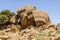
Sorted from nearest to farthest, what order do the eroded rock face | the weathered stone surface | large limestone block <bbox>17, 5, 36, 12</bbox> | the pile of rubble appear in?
the pile of rubble, the eroded rock face, large limestone block <bbox>17, 5, 36, 12</bbox>, the weathered stone surface

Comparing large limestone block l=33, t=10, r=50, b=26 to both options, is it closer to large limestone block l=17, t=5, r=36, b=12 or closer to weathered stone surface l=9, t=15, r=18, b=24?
large limestone block l=17, t=5, r=36, b=12

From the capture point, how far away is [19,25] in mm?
39906

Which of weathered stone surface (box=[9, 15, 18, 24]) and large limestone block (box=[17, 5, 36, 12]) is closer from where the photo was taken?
large limestone block (box=[17, 5, 36, 12])

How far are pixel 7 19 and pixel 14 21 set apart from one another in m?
1.98

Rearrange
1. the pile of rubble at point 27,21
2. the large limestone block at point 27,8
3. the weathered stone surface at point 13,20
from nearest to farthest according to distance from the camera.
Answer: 1. the pile of rubble at point 27,21
2. the large limestone block at point 27,8
3. the weathered stone surface at point 13,20

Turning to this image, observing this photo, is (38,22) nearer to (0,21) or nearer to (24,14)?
(24,14)

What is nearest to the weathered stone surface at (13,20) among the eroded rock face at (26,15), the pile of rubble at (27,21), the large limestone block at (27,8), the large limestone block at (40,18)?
the pile of rubble at (27,21)

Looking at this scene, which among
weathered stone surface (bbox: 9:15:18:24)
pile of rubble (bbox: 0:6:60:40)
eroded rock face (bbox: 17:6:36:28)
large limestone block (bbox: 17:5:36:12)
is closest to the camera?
pile of rubble (bbox: 0:6:60:40)

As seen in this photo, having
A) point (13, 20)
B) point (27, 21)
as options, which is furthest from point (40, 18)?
point (13, 20)

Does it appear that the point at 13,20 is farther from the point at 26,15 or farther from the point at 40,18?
the point at 40,18

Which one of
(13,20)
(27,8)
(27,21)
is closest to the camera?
(27,21)

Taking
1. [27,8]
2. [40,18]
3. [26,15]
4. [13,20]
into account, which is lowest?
[40,18]

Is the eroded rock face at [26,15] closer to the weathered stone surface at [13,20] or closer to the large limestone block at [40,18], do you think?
the large limestone block at [40,18]

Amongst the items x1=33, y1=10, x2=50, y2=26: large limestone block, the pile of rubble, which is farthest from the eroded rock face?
x1=33, y1=10, x2=50, y2=26: large limestone block
